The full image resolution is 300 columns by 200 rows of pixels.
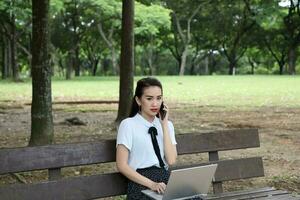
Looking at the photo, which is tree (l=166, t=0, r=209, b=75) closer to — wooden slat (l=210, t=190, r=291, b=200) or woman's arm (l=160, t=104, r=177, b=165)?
wooden slat (l=210, t=190, r=291, b=200)

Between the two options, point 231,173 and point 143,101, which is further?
point 231,173

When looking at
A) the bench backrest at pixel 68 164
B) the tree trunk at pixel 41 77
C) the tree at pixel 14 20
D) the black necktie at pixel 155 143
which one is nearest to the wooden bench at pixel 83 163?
the bench backrest at pixel 68 164

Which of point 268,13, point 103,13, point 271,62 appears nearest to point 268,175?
point 268,13

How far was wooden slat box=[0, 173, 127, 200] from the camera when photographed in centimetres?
357

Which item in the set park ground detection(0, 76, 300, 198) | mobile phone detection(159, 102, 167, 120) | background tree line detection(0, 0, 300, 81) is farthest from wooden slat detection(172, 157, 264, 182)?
background tree line detection(0, 0, 300, 81)

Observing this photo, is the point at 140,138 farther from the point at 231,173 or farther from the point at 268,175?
the point at 268,175

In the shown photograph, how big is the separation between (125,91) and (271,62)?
2236 inches

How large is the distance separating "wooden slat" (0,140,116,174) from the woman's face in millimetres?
410

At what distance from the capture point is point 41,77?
708cm

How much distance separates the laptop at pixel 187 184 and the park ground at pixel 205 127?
2511 millimetres

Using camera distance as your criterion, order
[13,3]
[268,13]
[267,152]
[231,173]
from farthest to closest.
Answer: [13,3], [268,13], [267,152], [231,173]

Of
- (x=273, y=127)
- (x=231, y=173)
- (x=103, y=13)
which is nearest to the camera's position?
(x=231, y=173)

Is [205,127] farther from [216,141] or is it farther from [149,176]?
[149,176]

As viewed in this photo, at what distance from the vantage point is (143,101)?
381cm
